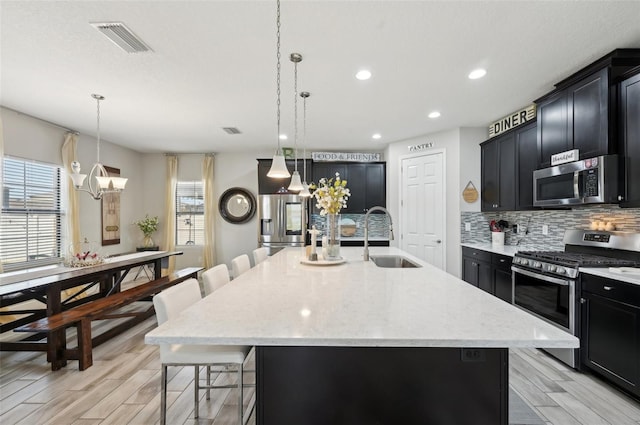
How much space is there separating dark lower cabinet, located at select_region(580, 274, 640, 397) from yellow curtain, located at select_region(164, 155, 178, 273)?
6.37 m

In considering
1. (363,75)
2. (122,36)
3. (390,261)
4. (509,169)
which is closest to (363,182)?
(509,169)

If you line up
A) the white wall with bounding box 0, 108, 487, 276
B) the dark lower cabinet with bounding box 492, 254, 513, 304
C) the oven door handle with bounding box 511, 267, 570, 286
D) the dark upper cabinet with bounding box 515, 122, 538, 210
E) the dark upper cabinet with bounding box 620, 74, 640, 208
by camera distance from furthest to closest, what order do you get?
1. the white wall with bounding box 0, 108, 487, 276
2. the dark upper cabinet with bounding box 515, 122, 538, 210
3. the dark lower cabinet with bounding box 492, 254, 513, 304
4. the oven door handle with bounding box 511, 267, 570, 286
5. the dark upper cabinet with bounding box 620, 74, 640, 208

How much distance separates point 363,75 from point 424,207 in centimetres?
279

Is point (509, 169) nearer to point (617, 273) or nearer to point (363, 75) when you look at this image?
point (617, 273)

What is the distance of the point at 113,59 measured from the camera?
248cm

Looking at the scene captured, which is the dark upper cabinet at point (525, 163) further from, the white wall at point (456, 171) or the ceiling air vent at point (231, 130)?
the ceiling air vent at point (231, 130)

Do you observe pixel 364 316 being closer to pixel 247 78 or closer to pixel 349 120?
pixel 247 78

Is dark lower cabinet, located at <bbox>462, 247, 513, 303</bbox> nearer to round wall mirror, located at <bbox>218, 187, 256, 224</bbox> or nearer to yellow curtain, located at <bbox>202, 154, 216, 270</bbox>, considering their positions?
round wall mirror, located at <bbox>218, 187, 256, 224</bbox>

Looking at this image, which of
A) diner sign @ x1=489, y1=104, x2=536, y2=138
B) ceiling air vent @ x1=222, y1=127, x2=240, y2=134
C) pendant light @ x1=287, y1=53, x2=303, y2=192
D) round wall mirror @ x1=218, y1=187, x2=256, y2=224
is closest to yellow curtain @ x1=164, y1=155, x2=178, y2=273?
round wall mirror @ x1=218, y1=187, x2=256, y2=224

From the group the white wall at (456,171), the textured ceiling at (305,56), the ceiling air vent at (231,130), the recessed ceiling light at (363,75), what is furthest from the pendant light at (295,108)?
the white wall at (456,171)

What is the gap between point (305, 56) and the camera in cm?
241

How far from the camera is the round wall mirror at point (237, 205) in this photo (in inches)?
240

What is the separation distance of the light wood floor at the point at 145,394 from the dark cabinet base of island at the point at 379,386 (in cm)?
84

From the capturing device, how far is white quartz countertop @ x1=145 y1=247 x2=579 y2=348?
101 centimetres
